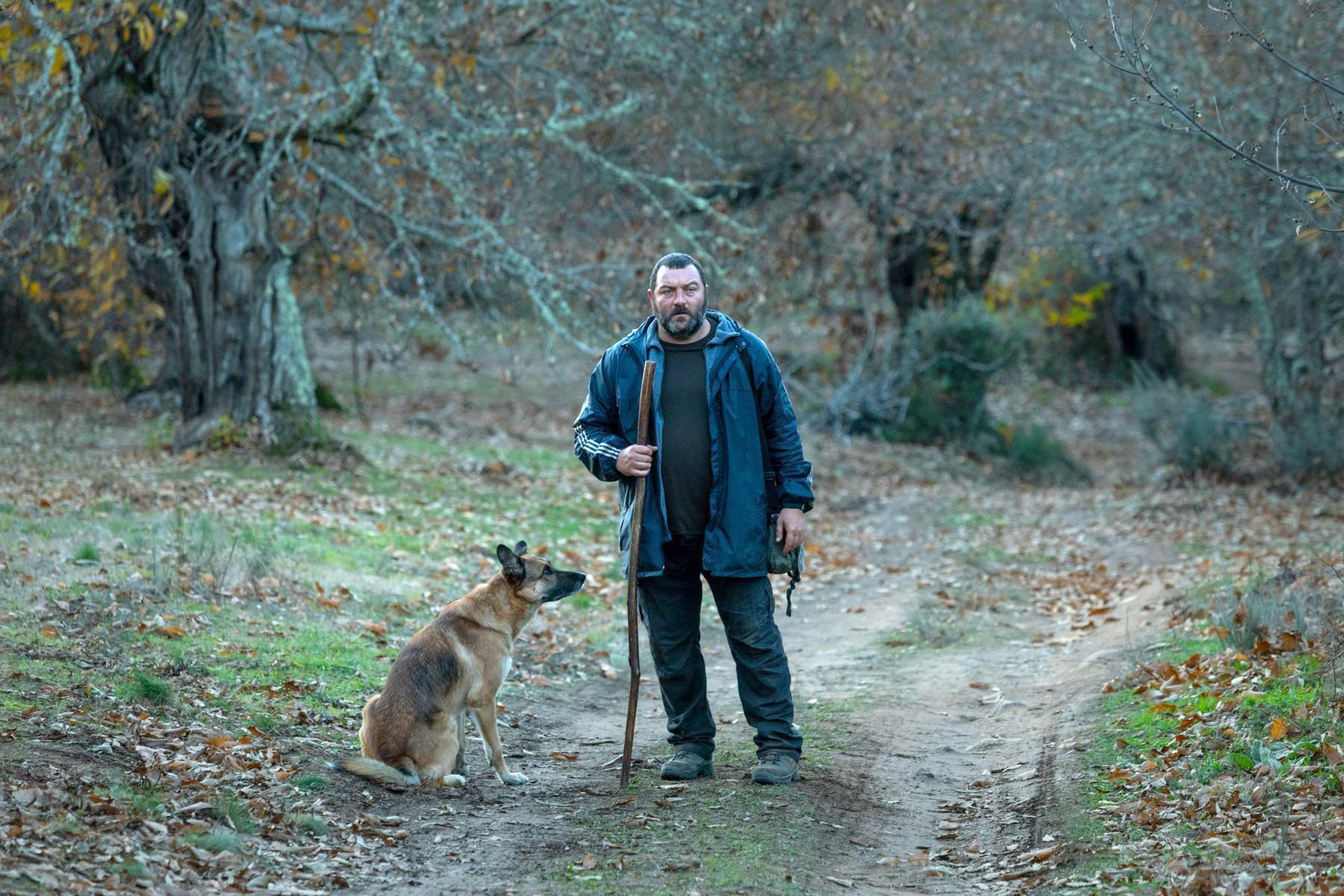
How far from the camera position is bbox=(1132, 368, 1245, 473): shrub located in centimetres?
1900

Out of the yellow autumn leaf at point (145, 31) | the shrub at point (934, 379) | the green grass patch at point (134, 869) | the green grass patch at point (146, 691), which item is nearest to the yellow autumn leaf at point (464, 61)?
the yellow autumn leaf at point (145, 31)

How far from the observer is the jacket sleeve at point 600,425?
258 inches

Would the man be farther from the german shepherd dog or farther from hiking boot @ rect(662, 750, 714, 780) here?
the german shepherd dog

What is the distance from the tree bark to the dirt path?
6.93 metres

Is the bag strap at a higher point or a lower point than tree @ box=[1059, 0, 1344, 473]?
lower

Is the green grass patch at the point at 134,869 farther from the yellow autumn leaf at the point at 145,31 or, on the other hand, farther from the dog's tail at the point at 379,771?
the yellow autumn leaf at the point at 145,31

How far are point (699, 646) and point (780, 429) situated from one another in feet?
3.82

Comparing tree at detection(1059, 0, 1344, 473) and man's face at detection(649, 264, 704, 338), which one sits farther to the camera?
tree at detection(1059, 0, 1344, 473)

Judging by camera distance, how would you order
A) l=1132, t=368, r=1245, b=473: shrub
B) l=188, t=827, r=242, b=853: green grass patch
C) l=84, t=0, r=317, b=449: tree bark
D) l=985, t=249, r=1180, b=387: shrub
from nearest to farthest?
l=188, t=827, r=242, b=853: green grass patch
l=84, t=0, r=317, b=449: tree bark
l=1132, t=368, r=1245, b=473: shrub
l=985, t=249, r=1180, b=387: shrub

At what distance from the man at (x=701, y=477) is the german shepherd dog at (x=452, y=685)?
2.03 feet

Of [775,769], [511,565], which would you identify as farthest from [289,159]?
[775,769]

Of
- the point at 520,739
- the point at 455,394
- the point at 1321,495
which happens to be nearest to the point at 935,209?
the point at 1321,495

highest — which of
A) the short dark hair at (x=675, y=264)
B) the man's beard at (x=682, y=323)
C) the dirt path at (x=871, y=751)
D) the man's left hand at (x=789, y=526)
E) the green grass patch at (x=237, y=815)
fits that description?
the short dark hair at (x=675, y=264)

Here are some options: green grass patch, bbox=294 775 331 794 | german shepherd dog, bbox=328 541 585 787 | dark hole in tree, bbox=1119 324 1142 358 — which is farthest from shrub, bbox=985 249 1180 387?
green grass patch, bbox=294 775 331 794
